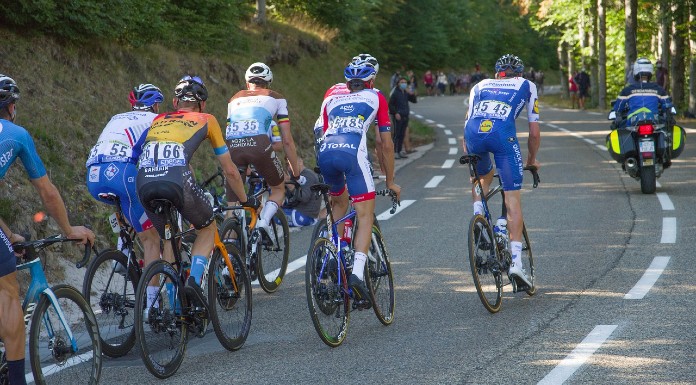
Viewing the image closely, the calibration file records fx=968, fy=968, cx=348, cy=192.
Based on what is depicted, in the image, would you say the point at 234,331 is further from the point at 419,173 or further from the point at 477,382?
the point at 419,173

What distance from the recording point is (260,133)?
351 inches

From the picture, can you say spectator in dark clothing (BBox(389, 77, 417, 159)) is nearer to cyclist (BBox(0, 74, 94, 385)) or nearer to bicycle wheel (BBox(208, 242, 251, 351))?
bicycle wheel (BBox(208, 242, 251, 351))

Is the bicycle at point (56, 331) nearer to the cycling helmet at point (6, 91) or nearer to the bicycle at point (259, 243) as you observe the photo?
the cycling helmet at point (6, 91)

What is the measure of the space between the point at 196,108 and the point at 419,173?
12.3 m

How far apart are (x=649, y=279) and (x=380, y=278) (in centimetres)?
271

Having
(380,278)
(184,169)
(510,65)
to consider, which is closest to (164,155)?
(184,169)

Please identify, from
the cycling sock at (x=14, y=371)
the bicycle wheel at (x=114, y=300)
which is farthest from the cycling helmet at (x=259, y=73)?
the cycling sock at (x=14, y=371)

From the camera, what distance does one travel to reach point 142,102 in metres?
7.20

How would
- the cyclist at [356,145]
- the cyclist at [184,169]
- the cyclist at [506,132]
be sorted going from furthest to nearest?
the cyclist at [506,132] → the cyclist at [356,145] → the cyclist at [184,169]

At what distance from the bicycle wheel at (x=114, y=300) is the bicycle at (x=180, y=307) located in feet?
1.42

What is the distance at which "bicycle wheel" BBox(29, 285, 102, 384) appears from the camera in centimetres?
509

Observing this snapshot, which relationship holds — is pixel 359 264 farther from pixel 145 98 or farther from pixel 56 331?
pixel 56 331

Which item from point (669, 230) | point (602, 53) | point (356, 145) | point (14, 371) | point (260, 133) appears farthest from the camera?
point (602, 53)

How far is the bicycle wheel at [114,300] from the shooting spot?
6.69m
